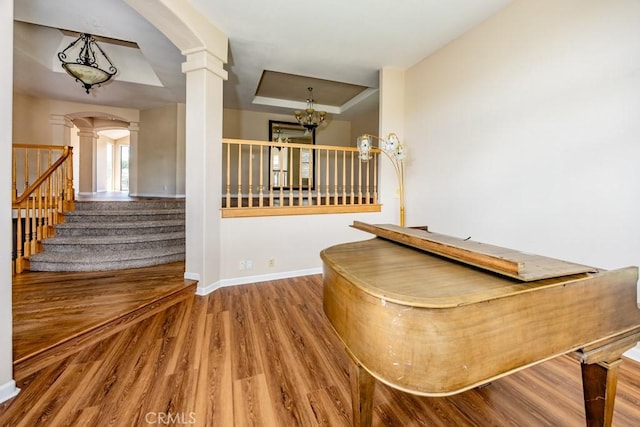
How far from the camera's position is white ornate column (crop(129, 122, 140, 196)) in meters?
6.01

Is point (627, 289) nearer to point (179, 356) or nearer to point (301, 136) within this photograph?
point (179, 356)

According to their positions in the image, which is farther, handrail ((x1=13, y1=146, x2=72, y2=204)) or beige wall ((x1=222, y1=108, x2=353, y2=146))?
beige wall ((x1=222, y1=108, x2=353, y2=146))

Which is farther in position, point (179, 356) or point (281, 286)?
point (281, 286)

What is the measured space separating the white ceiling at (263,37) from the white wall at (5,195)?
1662 millimetres

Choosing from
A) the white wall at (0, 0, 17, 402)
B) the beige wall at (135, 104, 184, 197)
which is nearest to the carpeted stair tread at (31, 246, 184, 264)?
the white wall at (0, 0, 17, 402)

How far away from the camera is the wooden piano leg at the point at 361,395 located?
1.09m

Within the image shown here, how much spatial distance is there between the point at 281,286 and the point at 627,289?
9.51 ft

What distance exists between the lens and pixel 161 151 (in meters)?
5.93

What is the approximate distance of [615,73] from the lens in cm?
191

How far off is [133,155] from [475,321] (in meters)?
7.23

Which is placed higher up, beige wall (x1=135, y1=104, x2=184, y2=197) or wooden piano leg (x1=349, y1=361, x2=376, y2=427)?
beige wall (x1=135, y1=104, x2=184, y2=197)

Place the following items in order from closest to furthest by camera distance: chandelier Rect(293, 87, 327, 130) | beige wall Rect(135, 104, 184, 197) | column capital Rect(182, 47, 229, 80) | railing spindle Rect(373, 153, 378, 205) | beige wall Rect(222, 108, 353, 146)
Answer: column capital Rect(182, 47, 229, 80) → railing spindle Rect(373, 153, 378, 205) → chandelier Rect(293, 87, 327, 130) → beige wall Rect(135, 104, 184, 197) → beige wall Rect(222, 108, 353, 146)

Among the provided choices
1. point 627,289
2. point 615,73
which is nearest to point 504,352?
point 627,289

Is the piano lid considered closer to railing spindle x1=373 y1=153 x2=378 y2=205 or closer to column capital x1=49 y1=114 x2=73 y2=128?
railing spindle x1=373 y1=153 x2=378 y2=205
